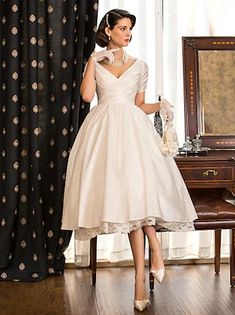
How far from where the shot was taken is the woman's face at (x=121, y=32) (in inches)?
148

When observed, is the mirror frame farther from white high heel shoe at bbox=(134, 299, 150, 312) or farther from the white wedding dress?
white high heel shoe at bbox=(134, 299, 150, 312)

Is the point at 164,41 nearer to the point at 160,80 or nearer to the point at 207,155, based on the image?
the point at 160,80

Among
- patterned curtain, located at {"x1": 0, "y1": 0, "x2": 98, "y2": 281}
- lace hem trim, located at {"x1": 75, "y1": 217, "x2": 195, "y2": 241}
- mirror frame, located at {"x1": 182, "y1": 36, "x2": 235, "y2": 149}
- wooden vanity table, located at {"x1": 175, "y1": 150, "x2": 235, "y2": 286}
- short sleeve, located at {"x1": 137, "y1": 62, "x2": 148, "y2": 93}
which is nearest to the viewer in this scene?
lace hem trim, located at {"x1": 75, "y1": 217, "x2": 195, "y2": 241}

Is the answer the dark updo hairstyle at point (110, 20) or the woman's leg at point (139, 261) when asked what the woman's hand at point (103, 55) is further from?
the woman's leg at point (139, 261)

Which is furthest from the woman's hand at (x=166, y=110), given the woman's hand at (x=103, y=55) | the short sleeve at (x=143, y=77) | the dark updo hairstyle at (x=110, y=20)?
the dark updo hairstyle at (x=110, y=20)

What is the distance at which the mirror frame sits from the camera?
4.55m

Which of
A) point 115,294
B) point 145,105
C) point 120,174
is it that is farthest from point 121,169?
point 115,294

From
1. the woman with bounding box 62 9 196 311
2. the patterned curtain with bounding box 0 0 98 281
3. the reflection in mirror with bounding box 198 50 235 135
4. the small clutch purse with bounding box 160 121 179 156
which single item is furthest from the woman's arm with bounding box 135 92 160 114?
the reflection in mirror with bounding box 198 50 235 135

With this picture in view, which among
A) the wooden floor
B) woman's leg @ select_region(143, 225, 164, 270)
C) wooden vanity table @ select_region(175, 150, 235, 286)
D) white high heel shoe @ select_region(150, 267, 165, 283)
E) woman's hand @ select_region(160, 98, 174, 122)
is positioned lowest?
the wooden floor

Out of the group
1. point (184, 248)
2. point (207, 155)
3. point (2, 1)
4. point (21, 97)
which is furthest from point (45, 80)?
point (184, 248)

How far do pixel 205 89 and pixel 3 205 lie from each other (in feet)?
5.03

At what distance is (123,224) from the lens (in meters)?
3.53

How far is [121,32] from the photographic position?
377 cm

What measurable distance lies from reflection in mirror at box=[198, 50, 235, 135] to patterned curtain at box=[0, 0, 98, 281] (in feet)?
2.52
